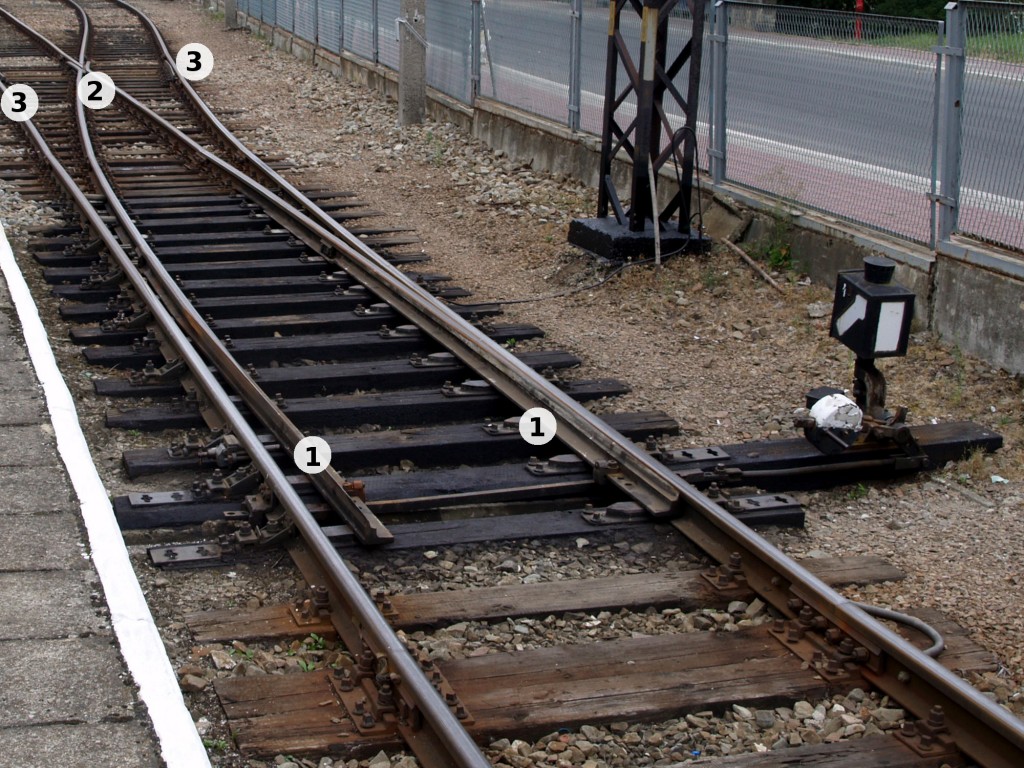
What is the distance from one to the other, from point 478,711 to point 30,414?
3328 millimetres

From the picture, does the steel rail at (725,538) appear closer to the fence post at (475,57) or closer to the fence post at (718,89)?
the fence post at (718,89)

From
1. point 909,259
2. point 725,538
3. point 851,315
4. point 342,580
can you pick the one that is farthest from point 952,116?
point 342,580

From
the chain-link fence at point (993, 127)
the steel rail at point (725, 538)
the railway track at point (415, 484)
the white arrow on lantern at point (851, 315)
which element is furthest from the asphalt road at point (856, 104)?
the steel rail at point (725, 538)

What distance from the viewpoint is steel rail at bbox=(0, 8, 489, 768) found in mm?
3844

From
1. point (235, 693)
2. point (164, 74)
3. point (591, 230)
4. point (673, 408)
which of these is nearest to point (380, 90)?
point (164, 74)

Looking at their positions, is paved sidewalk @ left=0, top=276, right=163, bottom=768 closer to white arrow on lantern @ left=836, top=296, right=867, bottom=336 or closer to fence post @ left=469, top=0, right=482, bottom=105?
white arrow on lantern @ left=836, top=296, right=867, bottom=336

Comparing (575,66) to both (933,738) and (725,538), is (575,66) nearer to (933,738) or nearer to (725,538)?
(725,538)

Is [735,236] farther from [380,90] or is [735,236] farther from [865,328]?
[380,90]

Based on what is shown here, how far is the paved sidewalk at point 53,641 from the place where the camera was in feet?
12.7

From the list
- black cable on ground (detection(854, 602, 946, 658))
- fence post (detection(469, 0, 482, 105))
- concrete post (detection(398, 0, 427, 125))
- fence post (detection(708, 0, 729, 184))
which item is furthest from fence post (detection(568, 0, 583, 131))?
black cable on ground (detection(854, 602, 946, 658))

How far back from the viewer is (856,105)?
956cm

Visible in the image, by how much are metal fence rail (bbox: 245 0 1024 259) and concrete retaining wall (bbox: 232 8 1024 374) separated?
152mm

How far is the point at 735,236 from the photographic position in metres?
10.6

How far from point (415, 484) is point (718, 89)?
592 cm
